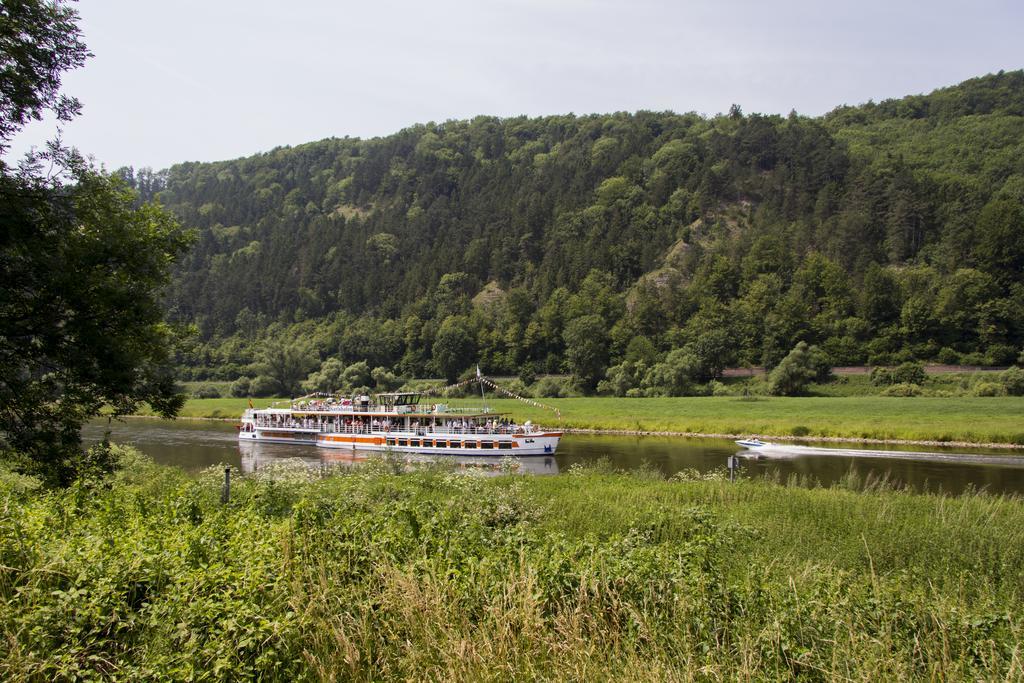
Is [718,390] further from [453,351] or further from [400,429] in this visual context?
[453,351]

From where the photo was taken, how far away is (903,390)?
271 feet

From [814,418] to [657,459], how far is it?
26.3 meters

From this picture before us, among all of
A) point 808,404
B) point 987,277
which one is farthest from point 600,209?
point 808,404

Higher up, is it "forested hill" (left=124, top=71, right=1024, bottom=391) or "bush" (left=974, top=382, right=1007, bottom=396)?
"forested hill" (left=124, top=71, right=1024, bottom=391)

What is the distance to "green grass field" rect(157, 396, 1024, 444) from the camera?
55719mm

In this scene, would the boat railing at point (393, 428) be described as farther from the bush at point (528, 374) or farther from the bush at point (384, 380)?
the bush at point (528, 374)

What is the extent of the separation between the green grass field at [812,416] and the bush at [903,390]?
30.7ft

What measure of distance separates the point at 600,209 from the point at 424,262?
1966 inches

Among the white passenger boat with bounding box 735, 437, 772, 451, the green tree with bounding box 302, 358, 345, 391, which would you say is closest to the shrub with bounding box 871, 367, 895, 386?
Result: the white passenger boat with bounding box 735, 437, 772, 451

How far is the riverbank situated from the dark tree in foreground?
176 ft

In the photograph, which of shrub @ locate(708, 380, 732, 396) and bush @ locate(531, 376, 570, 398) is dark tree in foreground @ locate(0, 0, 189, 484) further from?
bush @ locate(531, 376, 570, 398)

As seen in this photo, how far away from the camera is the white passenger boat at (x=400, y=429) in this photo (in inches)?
2162

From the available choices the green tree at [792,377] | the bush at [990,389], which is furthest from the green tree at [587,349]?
the bush at [990,389]

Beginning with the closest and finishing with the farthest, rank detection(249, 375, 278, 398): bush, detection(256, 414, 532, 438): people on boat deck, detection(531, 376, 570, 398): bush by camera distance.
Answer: detection(256, 414, 532, 438): people on boat deck < detection(531, 376, 570, 398): bush < detection(249, 375, 278, 398): bush
